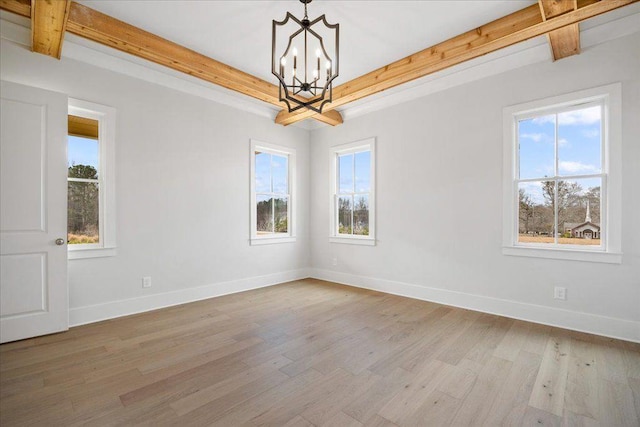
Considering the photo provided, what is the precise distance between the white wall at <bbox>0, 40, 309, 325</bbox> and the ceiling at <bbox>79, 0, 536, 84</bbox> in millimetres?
893

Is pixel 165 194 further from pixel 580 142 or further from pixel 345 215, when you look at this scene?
pixel 580 142

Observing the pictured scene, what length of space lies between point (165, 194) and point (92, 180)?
734 mm

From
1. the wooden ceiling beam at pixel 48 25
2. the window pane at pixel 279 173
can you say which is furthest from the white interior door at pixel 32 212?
the window pane at pixel 279 173

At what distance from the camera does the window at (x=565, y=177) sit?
282cm

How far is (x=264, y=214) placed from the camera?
195 inches

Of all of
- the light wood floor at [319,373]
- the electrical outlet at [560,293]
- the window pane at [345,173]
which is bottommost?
the light wood floor at [319,373]

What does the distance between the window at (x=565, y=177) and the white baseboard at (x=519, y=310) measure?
1.86ft

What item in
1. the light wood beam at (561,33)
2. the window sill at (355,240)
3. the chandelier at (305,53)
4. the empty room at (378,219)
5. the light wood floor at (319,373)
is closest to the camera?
the light wood floor at (319,373)

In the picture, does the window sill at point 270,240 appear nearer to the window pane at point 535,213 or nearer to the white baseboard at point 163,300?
the white baseboard at point 163,300

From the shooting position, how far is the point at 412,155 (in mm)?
4188

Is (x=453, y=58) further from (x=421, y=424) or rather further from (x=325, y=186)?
(x=421, y=424)

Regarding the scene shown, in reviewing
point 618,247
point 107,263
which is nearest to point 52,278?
point 107,263

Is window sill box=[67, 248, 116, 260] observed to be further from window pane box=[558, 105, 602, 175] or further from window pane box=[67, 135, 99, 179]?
window pane box=[558, 105, 602, 175]

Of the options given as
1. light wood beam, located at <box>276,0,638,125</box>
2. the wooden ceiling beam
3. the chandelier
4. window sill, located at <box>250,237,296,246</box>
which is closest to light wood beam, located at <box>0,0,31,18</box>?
the wooden ceiling beam
